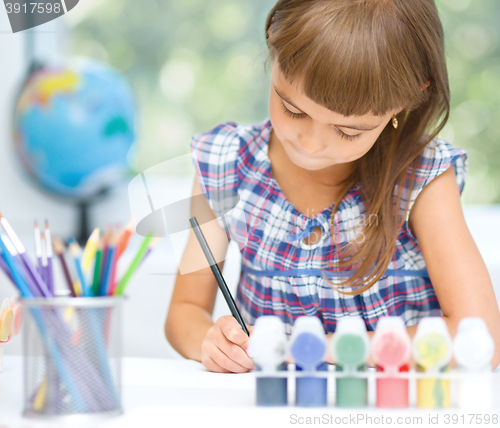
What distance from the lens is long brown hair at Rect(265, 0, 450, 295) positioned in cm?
49

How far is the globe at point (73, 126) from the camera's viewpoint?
1293 mm

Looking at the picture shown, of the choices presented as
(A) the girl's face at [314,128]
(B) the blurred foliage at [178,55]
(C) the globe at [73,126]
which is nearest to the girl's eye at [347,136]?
(A) the girl's face at [314,128]

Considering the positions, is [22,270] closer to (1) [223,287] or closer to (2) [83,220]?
(1) [223,287]

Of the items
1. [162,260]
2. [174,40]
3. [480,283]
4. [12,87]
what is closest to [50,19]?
[12,87]

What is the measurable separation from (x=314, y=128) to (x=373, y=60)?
0.28 feet

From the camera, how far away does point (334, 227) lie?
2.29ft

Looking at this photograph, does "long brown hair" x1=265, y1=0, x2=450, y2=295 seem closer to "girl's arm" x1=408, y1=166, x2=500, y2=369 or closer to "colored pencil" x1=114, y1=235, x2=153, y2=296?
"girl's arm" x1=408, y1=166, x2=500, y2=369

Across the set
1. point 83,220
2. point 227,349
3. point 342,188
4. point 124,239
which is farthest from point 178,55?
point 124,239

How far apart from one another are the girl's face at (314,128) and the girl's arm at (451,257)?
0.14m

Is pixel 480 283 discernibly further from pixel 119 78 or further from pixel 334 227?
pixel 119 78

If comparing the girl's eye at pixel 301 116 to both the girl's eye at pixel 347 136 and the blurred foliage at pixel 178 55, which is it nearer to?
the girl's eye at pixel 347 136

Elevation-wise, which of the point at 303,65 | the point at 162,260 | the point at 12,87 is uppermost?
the point at 12,87

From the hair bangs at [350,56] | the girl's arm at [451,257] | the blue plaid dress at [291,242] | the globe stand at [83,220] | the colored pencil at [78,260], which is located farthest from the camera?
the globe stand at [83,220]

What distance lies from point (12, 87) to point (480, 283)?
1.29m
